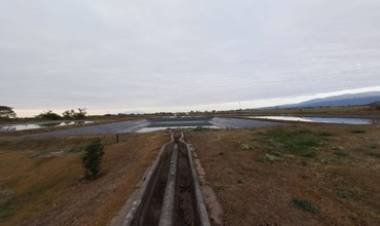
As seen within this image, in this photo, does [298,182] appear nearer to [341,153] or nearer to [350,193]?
[350,193]

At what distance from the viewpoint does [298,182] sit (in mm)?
10352

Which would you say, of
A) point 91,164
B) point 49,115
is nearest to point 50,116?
point 49,115

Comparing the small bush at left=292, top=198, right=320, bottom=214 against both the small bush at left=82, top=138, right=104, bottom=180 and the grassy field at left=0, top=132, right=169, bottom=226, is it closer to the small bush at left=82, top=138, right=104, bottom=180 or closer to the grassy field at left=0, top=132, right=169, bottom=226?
the grassy field at left=0, top=132, right=169, bottom=226

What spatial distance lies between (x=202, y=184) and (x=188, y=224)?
2.54 metres

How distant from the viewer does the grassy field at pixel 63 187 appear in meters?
9.21

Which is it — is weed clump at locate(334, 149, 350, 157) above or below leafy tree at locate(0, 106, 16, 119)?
below

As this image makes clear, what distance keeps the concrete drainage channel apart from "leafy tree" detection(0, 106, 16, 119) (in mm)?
83904

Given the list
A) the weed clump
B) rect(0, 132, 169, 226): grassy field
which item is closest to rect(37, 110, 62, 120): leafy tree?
rect(0, 132, 169, 226): grassy field

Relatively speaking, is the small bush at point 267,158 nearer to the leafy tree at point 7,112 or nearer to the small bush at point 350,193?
the small bush at point 350,193

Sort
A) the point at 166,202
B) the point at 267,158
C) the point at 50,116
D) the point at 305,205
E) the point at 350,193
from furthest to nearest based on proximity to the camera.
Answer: the point at 50,116, the point at 267,158, the point at 350,193, the point at 305,205, the point at 166,202

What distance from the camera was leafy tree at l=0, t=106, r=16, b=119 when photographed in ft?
260

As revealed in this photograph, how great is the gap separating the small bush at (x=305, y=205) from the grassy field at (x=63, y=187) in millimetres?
5040

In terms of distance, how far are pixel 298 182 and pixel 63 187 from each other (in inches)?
432

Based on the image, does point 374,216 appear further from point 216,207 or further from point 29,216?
point 29,216
